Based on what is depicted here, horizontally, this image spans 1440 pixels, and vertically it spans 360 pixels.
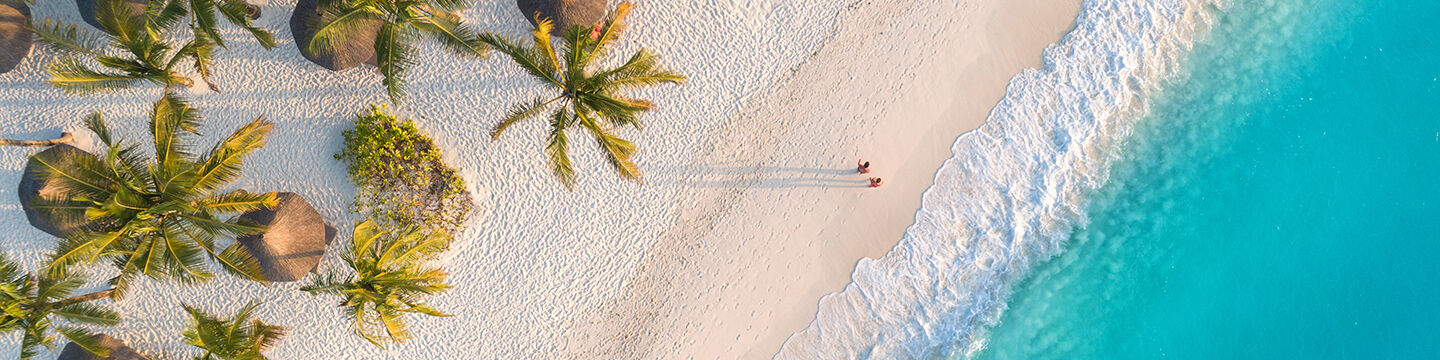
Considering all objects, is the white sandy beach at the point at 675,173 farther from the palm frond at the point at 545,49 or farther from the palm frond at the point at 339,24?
the palm frond at the point at 545,49

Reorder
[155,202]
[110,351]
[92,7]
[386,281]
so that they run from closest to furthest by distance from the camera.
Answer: [155,202]
[386,281]
[92,7]
[110,351]

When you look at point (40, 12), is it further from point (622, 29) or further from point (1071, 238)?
point (1071, 238)

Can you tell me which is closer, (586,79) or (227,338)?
(586,79)

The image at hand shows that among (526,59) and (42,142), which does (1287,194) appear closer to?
(526,59)

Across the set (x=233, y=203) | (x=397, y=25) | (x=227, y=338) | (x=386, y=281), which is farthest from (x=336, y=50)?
(x=227, y=338)

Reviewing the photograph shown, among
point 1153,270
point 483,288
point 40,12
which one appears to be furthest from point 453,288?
point 1153,270

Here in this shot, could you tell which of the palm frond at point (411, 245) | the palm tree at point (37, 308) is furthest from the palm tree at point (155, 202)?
the palm frond at point (411, 245)
